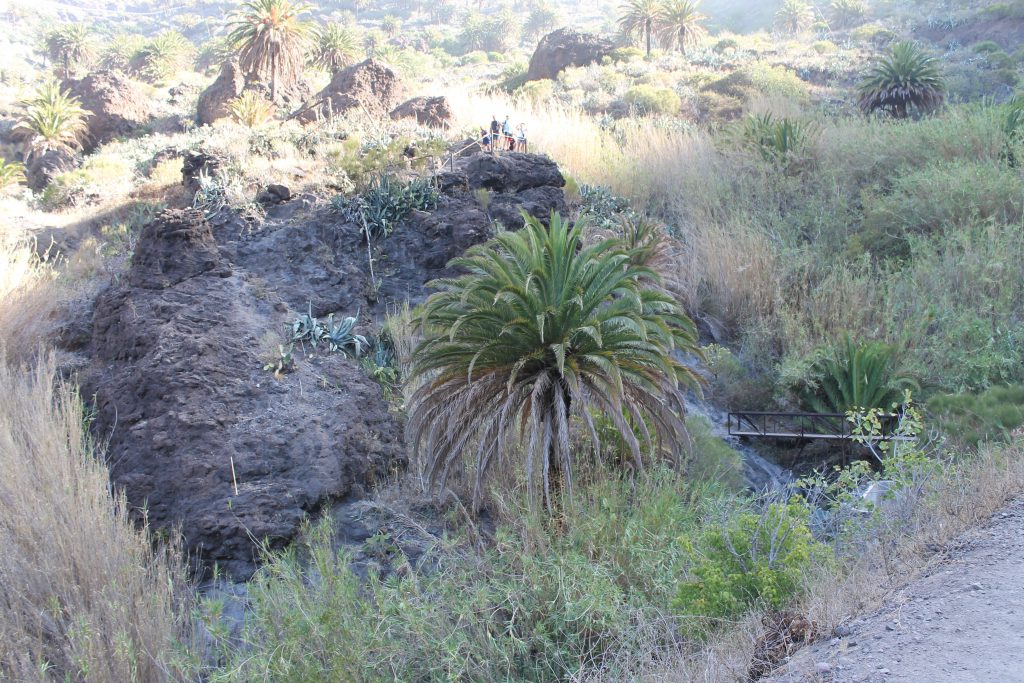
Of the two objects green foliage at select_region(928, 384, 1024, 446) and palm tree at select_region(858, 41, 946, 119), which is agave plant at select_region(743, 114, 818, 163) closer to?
palm tree at select_region(858, 41, 946, 119)

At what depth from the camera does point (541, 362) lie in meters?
6.31

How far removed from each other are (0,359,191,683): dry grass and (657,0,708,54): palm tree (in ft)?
130

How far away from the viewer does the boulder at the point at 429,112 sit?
16688 mm

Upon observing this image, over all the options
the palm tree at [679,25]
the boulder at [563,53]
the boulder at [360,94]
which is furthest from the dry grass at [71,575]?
the palm tree at [679,25]

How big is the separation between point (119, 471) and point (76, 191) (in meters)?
12.5

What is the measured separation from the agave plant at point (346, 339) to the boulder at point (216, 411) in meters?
0.20

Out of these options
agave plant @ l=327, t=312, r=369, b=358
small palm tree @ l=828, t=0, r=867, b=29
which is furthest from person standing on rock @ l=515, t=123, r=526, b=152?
small palm tree @ l=828, t=0, r=867, b=29

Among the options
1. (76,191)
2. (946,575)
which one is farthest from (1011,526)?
(76,191)

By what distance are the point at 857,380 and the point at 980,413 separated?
1.40 meters

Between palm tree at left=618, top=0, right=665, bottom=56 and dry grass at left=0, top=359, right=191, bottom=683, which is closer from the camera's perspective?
dry grass at left=0, top=359, right=191, bottom=683

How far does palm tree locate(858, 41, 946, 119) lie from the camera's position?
762 inches

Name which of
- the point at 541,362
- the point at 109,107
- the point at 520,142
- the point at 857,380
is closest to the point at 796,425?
the point at 857,380

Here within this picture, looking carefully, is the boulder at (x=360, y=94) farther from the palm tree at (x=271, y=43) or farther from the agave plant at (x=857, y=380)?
the agave plant at (x=857, y=380)

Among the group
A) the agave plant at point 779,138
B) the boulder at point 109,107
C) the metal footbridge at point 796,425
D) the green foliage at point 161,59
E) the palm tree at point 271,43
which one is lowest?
the metal footbridge at point 796,425
